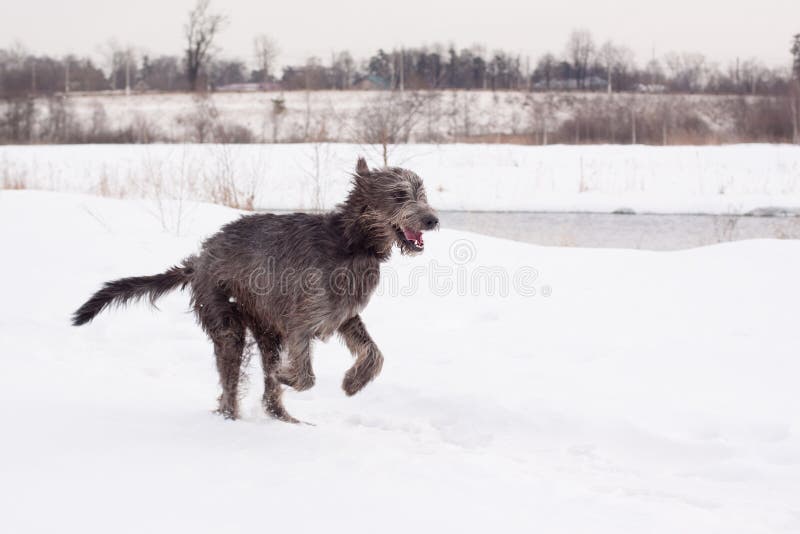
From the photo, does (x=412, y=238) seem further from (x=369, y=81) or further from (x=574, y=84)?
(x=369, y=81)

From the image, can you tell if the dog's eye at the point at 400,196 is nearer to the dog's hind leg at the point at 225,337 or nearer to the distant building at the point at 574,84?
the dog's hind leg at the point at 225,337

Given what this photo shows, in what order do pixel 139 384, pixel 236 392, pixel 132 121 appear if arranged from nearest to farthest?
pixel 236 392
pixel 139 384
pixel 132 121

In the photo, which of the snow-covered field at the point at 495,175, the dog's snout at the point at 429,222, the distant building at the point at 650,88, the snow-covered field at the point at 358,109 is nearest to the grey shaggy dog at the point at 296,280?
the dog's snout at the point at 429,222

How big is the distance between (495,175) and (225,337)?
20.7 metres

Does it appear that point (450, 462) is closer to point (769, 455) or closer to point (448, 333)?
point (769, 455)

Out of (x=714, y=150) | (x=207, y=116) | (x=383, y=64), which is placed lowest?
(x=714, y=150)

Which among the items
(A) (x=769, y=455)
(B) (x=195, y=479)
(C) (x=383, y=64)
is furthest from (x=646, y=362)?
(C) (x=383, y=64)

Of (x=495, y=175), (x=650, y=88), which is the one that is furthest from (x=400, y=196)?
(x=650, y=88)

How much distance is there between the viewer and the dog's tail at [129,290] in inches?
199

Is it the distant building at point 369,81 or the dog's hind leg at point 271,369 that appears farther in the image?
the distant building at point 369,81

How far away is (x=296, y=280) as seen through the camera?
4.93 m

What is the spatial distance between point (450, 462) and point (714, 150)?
26770 millimetres

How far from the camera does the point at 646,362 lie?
6.35 m

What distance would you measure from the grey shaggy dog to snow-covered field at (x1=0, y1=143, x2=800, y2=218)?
9953mm
